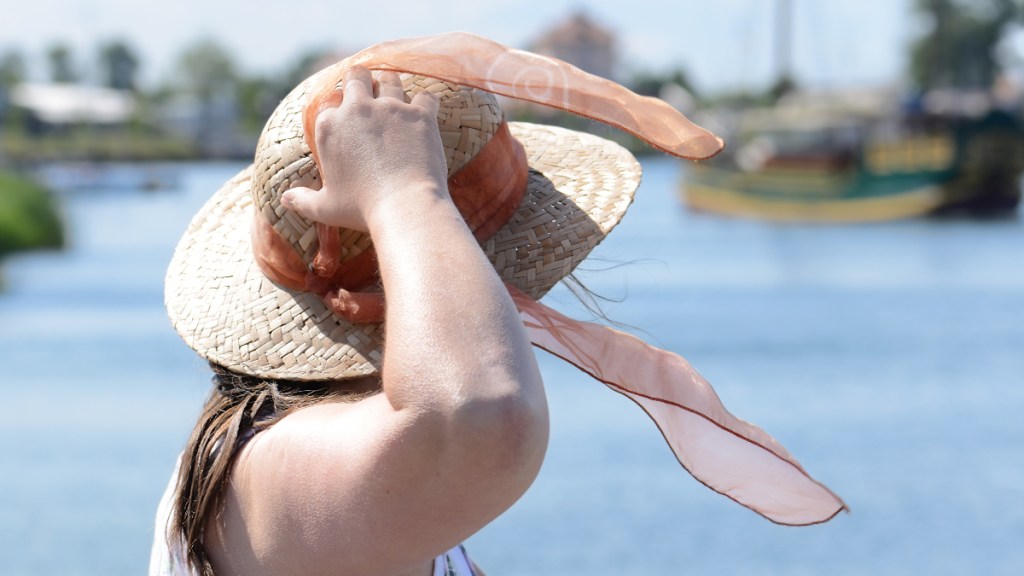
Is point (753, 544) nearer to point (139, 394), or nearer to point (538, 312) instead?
point (139, 394)

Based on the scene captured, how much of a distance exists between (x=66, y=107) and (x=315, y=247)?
84.9 metres

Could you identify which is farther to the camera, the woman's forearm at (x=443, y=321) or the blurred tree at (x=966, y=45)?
the blurred tree at (x=966, y=45)

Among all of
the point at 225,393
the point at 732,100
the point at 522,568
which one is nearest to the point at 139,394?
the point at 522,568

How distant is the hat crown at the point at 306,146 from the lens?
53.1 inches

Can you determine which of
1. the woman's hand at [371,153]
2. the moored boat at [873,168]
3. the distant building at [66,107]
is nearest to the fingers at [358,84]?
the woman's hand at [371,153]

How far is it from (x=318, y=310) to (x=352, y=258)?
0.09m

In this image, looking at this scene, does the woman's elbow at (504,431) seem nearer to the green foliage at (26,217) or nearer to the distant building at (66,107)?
the green foliage at (26,217)

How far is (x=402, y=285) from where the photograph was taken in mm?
1107

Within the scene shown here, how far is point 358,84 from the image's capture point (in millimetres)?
1239

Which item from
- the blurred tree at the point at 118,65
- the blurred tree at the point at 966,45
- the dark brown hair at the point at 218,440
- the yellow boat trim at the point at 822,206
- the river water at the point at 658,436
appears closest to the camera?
the dark brown hair at the point at 218,440

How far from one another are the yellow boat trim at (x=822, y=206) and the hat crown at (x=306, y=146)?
35.2m

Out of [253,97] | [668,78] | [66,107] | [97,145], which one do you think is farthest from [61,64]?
[668,78]

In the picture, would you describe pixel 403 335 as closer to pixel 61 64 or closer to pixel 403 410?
pixel 403 410

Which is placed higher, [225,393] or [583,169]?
[583,169]
